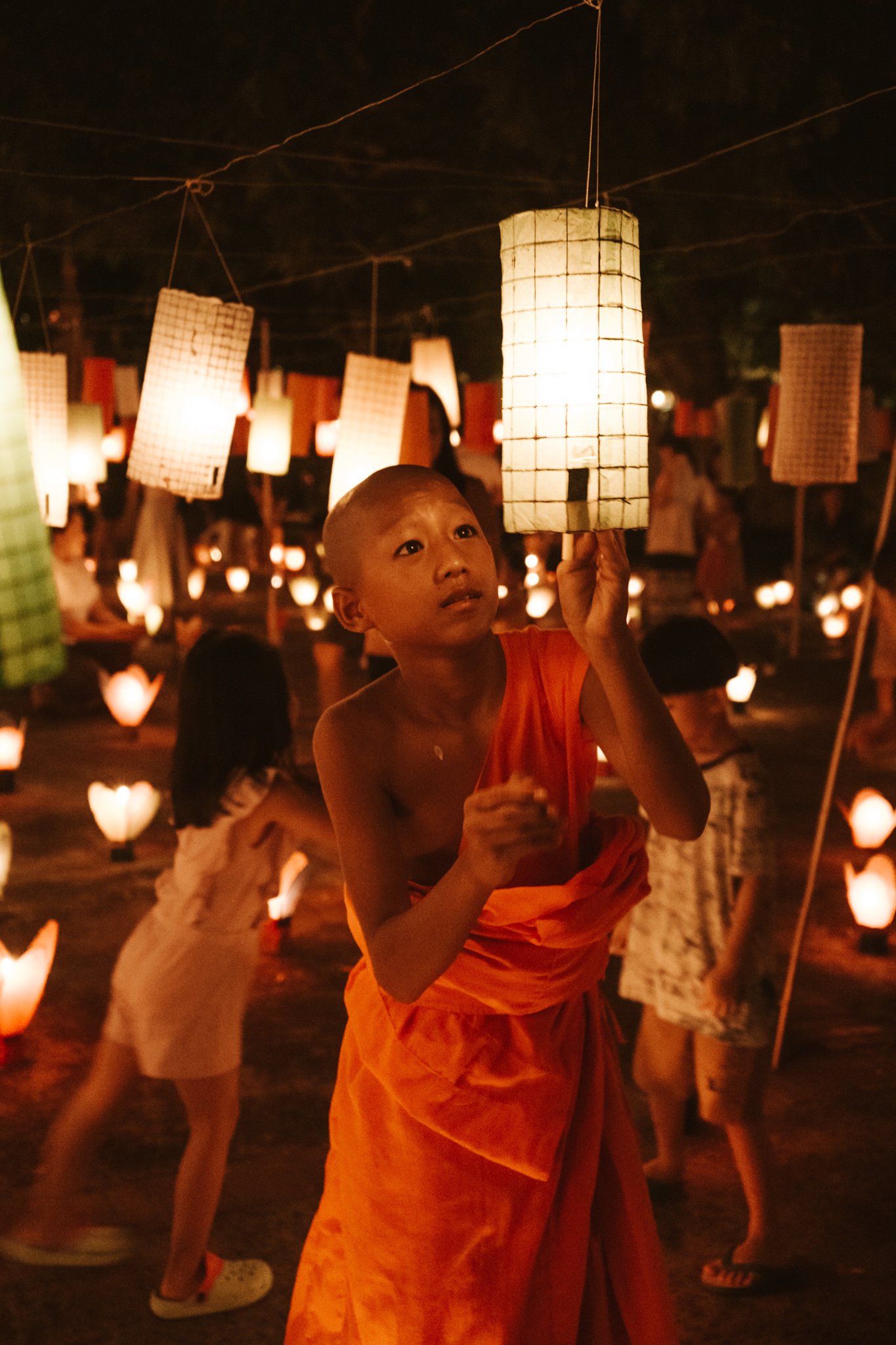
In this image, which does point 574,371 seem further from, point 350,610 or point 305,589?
point 305,589

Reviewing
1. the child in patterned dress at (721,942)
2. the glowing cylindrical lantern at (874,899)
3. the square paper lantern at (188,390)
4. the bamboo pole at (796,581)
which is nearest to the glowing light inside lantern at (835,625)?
the bamboo pole at (796,581)

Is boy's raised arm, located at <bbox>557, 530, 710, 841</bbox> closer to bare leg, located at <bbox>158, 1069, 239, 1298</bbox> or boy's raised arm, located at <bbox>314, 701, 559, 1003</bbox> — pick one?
boy's raised arm, located at <bbox>314, 701, 559, 1003</bbox>

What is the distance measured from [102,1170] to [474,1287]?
231cm

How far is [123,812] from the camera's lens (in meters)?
6.62

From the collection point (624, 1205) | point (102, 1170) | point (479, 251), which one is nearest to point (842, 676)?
point (479, 251)

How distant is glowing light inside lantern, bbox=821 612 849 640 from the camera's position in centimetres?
1410

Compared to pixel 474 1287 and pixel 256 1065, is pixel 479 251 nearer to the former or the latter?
pixel 256 1065

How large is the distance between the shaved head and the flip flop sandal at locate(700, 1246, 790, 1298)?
238 centimetres

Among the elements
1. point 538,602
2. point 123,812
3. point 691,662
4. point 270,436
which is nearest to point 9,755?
point 123,812

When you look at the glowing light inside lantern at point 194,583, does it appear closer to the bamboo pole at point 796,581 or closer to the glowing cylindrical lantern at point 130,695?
the glowing cylindrical lantern at point 130,695

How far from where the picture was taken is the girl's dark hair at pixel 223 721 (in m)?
3.07

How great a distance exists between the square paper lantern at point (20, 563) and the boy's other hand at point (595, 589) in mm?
738

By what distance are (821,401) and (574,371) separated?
15.8ft

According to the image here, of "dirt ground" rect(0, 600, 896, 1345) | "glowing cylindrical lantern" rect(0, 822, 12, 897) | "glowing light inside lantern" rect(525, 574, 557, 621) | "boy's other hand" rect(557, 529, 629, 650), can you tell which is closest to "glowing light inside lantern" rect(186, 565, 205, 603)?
"glowing light inside lantern" rect(525, 574, 557, 621)
